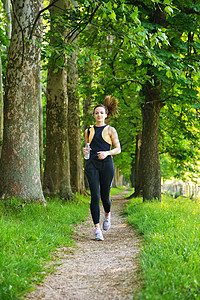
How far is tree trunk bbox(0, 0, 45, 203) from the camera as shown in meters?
7.14

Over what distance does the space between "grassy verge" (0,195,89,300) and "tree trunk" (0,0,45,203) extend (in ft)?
1.83

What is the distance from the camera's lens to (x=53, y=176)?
1060 cm

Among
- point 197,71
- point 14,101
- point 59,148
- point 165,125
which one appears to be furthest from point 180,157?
point 14,101

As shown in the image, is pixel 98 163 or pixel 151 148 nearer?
pixel 98 163

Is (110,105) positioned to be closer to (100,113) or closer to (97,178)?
(100,113)

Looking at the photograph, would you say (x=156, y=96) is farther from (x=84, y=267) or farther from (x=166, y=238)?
(x=84, y=267)

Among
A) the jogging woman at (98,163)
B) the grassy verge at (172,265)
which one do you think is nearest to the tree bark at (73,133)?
the jogging woman at (98,163)

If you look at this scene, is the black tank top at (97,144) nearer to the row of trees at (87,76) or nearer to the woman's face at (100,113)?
the woman's face at (100,113)

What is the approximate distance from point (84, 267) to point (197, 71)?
220 inches

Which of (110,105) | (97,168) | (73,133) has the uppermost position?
(110,105)

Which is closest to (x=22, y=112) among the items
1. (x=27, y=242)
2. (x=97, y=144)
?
(x=97, y=144)

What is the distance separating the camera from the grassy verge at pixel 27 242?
3.24m

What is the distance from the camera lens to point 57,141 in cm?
1077

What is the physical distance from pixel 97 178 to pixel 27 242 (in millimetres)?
1791
